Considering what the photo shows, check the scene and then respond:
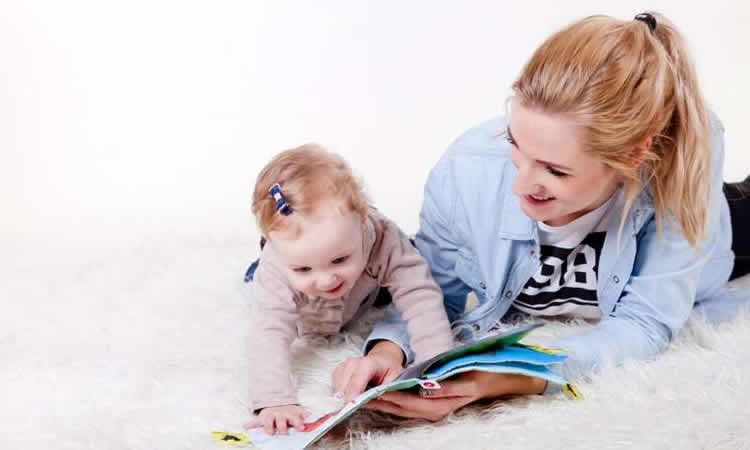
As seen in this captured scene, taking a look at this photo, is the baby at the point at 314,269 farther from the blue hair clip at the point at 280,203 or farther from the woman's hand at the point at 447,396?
the woman's hand at the point at 447,396

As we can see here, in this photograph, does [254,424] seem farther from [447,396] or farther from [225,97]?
[225,97]

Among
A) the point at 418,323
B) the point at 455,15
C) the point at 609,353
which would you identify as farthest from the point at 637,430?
the point at 455,15

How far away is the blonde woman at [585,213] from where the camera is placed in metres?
1.49

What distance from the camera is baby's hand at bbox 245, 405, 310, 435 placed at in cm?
151

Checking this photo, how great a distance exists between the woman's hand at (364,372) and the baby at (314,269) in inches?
2.3

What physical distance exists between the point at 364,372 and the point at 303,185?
0.34 m

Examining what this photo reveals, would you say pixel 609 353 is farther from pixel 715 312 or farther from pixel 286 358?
pixel 286 358

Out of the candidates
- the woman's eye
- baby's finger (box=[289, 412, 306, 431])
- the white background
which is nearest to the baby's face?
baby's finger (box=[289, 412, 306, 431])

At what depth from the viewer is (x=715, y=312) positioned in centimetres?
191

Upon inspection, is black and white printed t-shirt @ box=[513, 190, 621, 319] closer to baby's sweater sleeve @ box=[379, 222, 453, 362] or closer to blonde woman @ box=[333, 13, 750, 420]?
blonde woman @ box=[333, 13, 750, 420]

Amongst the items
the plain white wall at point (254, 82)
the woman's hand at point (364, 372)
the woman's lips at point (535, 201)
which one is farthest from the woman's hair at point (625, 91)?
the plain white wall at point (254, 82)

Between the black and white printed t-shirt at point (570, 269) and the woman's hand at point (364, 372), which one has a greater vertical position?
the black and white printed t-shirt at point (570, 269)

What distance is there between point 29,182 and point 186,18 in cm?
75

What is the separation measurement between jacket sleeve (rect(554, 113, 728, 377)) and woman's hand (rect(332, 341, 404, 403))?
294 mm
